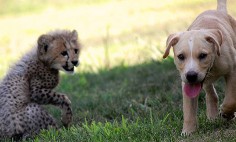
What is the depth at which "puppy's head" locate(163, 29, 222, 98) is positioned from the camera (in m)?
6.22

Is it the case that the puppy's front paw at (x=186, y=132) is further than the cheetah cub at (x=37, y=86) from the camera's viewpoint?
No

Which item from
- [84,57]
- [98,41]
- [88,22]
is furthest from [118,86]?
[88,22]

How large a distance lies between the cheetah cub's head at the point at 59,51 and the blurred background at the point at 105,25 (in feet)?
10.1

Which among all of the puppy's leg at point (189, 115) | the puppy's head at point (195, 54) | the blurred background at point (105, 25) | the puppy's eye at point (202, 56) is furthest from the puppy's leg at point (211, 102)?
the blurred background at point (105, 25)

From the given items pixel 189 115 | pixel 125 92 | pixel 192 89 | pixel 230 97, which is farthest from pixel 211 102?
pixel 125 92

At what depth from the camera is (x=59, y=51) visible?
7859 millimetres

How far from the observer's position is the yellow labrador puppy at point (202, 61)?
247 inches

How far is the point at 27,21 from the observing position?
1984 centimetres

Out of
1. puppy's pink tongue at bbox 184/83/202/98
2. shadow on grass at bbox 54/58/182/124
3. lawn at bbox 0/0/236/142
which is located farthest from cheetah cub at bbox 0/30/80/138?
→ puppy's pink tongue at bbox 184/83/202/98

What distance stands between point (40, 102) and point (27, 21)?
1235cm

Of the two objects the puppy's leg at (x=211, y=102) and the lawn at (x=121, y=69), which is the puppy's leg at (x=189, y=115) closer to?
the lawn at (x=121, y=69)

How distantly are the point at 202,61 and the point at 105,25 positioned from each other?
10884 millimetres

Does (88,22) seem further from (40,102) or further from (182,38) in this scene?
(182,38)

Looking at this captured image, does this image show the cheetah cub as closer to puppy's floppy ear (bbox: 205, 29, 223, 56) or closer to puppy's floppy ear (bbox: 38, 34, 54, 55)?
puppy's floppy ear (bbox: 38, 34, 54, 55)
